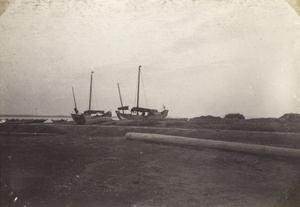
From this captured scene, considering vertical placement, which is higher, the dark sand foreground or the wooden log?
the wooden log

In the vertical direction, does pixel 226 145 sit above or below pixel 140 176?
above

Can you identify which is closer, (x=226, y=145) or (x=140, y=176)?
(x=140, y=176)

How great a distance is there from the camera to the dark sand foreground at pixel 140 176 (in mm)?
3645

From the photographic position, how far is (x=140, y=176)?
4.47m

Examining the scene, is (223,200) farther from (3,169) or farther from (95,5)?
(95,5)

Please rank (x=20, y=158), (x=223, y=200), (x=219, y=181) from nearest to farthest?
(x=223, y=200) → (x=219, y=181) → (x=20, y=158)

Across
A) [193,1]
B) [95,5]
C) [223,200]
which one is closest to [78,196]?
[223,200]

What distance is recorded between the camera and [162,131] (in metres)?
8.81

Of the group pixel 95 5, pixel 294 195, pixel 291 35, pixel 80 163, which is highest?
pixel 95 5

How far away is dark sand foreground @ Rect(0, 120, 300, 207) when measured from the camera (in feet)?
12.0

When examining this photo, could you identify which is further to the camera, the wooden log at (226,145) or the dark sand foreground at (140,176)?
the wooden log at (226,145)

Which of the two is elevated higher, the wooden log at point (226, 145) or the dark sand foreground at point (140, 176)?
the wooden log at point (226, 145)

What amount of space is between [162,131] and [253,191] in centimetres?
509

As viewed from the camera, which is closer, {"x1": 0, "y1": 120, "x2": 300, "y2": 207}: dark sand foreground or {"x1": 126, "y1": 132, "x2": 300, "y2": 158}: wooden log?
{"x1": 0, "y1": 120, "x2": 300, "y2": 207}: dark sand foreground
